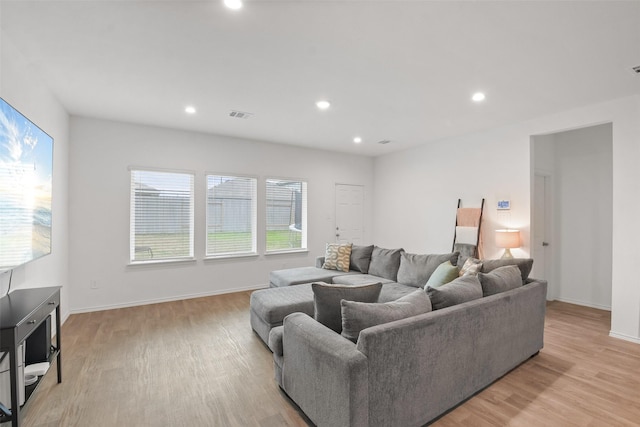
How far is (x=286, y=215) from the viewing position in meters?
6.03

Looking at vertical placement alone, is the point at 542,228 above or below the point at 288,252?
above

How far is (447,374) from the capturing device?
2.04 metres

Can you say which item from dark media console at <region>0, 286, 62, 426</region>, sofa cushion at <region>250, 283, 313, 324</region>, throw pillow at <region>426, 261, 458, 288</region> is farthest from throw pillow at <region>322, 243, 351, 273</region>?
dark media console at <region>0, 286, 62, 426</region>

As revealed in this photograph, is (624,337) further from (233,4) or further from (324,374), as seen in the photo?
(233,4)

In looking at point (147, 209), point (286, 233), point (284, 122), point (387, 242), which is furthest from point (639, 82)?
point (147, 209)

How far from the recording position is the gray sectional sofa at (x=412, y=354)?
1.65 metres

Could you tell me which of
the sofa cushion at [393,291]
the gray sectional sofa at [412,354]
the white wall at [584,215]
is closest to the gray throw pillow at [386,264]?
the sofa cushion at [393,291]

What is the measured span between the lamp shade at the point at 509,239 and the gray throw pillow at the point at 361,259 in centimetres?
180

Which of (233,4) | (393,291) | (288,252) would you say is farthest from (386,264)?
(233,4)

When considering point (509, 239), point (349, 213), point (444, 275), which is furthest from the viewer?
point (349, 213)

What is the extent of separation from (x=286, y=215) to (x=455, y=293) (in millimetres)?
4167

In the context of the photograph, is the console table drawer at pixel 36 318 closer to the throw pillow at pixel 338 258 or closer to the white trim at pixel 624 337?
the throw pillow at pixel 338 258

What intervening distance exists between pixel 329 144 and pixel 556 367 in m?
4.64

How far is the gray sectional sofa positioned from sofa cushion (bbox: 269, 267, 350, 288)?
1.02 metres
